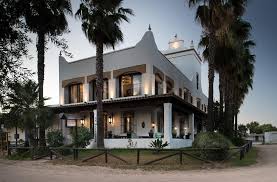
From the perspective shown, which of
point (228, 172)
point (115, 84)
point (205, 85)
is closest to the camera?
point (228, 172)

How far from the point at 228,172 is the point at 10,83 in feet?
36.1

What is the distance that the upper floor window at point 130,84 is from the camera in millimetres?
31562

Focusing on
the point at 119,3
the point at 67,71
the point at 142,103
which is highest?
the point at 119,3

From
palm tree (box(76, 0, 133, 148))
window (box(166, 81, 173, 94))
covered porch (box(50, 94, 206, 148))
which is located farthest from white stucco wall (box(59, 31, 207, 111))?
palm tree (box(76, 0, 133, 148))

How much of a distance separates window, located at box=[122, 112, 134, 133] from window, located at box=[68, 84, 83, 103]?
6.39 metres

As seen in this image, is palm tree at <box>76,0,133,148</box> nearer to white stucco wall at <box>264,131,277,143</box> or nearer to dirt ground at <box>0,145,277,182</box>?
dirt ground at <box>0,145,277,182</box>

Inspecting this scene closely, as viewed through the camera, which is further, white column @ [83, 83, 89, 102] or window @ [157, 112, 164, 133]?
white column @ [83, 83, 89, 102]

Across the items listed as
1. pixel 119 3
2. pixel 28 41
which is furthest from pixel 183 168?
pixel 119 3

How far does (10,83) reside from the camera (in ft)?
24.1

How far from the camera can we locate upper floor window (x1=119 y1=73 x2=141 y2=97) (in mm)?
31562

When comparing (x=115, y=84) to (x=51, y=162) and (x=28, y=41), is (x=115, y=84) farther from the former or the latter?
(x=28, y=41)

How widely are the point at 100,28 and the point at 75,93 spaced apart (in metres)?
13.2

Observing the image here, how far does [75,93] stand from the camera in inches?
1435

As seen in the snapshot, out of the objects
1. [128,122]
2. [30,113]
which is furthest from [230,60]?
[30,113]
